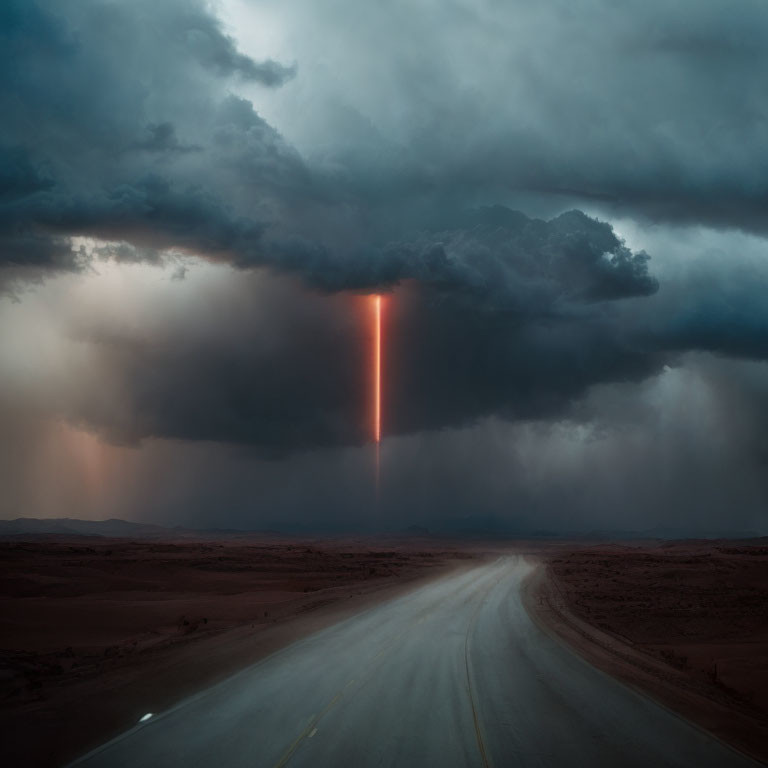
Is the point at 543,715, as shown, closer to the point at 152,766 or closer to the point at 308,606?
the point at 152,766

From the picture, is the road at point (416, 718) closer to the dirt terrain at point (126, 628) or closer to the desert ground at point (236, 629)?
the desert ground at point (236, 629)

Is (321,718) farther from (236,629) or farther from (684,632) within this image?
(684,632)

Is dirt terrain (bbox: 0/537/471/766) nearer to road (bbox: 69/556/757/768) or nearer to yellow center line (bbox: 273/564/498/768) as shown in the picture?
road (bbox: 69/556/757/768)

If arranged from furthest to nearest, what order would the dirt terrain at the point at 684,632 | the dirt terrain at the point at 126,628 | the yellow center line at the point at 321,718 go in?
the dirt terrain at the point at 684,632 < the dirt terrain at the point at 126,628 < the yellow center line at the point at 321,718

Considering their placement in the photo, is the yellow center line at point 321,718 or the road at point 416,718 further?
the road at point 416,718

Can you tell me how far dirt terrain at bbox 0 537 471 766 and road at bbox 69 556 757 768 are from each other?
132 centimetres

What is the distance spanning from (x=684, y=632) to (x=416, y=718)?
76.1 feet

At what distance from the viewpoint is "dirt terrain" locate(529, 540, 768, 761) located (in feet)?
59.4

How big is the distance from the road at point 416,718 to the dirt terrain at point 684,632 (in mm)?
1373

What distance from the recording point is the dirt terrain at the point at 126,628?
1559 centimetres

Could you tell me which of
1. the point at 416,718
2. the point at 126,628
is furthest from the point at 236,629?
the point at 416,718

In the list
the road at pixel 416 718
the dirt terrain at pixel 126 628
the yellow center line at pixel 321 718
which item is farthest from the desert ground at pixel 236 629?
the yellow center line at pixel 321 718

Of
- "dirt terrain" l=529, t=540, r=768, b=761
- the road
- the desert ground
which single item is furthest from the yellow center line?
"dirt terrain" l=529, t=540, r=768, b=761

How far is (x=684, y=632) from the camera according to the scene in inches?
1314
